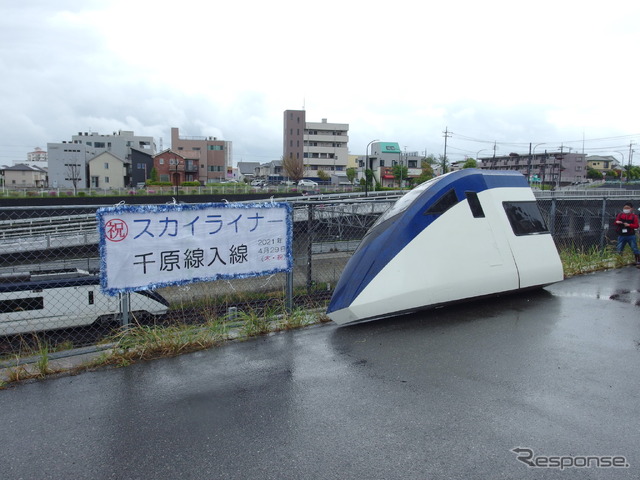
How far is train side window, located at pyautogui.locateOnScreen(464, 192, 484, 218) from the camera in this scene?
6.85 metres

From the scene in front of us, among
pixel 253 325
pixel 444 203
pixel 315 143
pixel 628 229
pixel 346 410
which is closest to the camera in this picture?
pixel 346 410

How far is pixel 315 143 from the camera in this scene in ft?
316

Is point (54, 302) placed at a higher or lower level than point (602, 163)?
lower

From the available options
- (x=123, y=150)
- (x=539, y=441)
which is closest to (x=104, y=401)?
(x=539, y=441)

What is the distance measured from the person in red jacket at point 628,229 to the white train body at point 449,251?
4.81m

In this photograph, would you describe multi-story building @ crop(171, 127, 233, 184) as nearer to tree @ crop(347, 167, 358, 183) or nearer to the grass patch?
tree @ crop(347, 167, 358, 183)

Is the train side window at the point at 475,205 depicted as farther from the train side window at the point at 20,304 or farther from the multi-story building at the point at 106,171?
the multi-story building at the point at 106,171

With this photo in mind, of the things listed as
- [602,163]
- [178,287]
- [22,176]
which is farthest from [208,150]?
[602,163]

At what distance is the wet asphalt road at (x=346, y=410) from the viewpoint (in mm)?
3170

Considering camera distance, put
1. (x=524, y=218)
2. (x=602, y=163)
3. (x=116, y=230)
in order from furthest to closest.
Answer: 1. (x=602, y=163)
2. (x=524, y=218)
3. (x=116, y=230)

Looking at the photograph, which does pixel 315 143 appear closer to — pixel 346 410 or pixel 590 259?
pixel 590 259

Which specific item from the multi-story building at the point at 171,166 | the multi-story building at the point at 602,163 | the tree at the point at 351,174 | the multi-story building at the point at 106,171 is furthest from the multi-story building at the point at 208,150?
the multi-story building at the point at 602,163

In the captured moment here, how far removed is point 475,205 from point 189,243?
4227 millimetres

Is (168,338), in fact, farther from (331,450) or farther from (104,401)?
(331,450)
